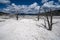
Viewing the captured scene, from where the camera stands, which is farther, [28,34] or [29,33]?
[29,33]

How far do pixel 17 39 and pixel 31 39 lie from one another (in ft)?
2.86

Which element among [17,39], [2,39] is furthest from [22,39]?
[2,39]

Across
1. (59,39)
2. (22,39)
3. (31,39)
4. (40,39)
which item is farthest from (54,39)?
(22,39)

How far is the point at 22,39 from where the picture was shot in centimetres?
618

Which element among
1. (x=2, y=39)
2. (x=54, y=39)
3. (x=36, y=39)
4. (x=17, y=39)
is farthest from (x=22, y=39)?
(x=54, y=39)

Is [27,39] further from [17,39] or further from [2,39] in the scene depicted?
[2,39]

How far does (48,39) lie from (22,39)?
5.30 ft

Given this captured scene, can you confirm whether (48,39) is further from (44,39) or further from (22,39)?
(22,39)

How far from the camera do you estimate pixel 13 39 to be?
20.4ft

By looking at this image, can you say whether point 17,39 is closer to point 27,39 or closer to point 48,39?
point 27,39

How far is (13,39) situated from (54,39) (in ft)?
8.36

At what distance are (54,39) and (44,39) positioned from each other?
62 centimetres

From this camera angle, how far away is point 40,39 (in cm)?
612

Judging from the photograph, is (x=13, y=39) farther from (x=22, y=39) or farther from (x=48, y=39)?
(x=48, y=39)
